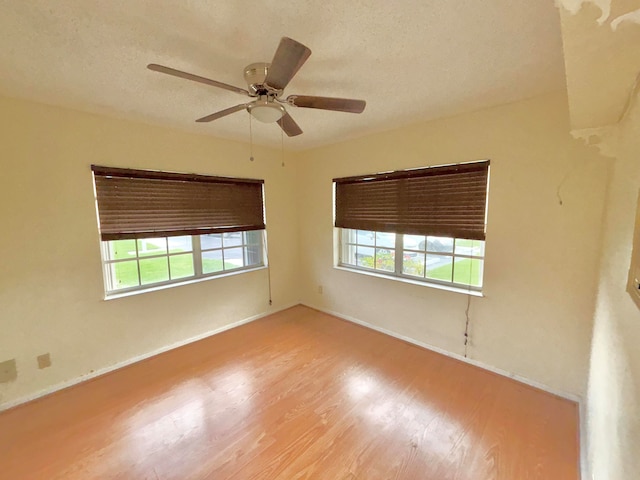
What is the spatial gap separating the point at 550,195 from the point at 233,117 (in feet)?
8.63

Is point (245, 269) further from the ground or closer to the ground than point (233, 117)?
closer to the ground

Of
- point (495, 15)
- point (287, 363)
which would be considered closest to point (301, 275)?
point (287, 363)

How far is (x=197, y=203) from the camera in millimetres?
2863

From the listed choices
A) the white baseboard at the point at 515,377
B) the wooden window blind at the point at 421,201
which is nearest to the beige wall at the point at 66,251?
the wooden window blind at the point at 421,201

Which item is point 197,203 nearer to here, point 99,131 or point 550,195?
point 99,131

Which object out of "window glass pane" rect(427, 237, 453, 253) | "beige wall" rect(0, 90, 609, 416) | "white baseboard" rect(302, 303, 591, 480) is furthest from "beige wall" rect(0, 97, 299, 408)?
"window glass pane" rect(427, 237, 453, 253)

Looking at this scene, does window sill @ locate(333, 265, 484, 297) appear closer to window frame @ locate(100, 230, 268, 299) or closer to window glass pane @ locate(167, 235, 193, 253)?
window frame @ locate(100, 230, 268, 299)

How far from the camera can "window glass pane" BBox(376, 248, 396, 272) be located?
3.07 m

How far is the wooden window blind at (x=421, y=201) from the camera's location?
7.57ft

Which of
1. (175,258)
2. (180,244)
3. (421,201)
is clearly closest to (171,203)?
(180,244)

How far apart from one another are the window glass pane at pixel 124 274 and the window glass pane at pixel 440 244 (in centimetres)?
297

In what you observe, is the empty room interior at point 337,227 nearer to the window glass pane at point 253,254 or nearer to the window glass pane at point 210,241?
the window glass pane at point 210,241

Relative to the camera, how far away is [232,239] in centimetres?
334

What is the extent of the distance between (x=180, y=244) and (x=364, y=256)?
215cm
